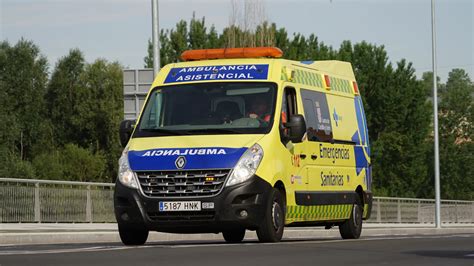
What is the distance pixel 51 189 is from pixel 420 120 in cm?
6803

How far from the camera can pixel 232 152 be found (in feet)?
51.9

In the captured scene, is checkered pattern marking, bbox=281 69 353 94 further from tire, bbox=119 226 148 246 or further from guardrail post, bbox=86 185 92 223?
guardrail post, bbox=86 185 92 223

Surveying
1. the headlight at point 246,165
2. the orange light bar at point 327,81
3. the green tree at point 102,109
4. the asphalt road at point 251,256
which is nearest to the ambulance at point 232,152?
the headlight at point 246,165

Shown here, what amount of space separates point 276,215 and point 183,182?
1.54 meters

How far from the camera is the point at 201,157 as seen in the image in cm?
1582

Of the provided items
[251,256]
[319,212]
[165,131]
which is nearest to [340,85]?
[319,212]

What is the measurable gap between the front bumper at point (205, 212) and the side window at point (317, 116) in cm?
263

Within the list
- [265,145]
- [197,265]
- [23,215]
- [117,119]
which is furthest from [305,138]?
[117,119]

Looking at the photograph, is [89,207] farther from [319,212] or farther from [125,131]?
[125,131]

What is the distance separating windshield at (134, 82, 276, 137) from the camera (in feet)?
54.6

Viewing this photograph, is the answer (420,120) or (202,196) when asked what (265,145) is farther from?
(420,120)

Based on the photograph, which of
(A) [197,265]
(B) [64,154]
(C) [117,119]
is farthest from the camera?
(C) [117,119]

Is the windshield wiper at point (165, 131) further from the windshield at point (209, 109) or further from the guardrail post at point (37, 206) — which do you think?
the guardrail post at point (37, 206)

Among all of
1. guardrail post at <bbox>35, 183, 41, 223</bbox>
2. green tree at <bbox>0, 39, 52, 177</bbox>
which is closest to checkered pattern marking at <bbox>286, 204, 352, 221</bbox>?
guardrail post at <bbox>35, 183, 41, 223</bbox>
